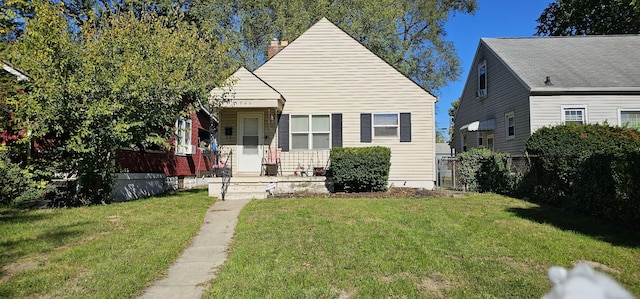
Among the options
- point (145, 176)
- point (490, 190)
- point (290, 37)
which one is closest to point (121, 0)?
point (290, 37)

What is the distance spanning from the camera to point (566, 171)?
9.44m

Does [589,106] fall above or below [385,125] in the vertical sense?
above

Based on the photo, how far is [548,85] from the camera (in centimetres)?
1550

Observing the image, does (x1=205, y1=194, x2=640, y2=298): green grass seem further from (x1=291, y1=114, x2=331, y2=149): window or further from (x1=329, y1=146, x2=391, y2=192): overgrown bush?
(x1=291, y1=114, x2=331, y2=149): window

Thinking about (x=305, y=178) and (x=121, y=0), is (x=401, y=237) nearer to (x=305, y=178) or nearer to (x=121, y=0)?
(x=305, y=178)

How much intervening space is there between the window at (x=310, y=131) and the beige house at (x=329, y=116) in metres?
0.04

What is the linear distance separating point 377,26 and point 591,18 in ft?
52.3

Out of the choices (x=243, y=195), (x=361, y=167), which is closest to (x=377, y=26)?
(x=361, y=167)

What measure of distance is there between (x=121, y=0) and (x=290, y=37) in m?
10.6

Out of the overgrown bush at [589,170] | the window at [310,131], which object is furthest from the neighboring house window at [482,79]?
the window at [310,131]

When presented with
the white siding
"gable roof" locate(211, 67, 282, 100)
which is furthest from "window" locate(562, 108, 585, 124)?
"gable roof" locate(211, 67, 282, 100)

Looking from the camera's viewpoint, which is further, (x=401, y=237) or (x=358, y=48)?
(x=358, y=48)

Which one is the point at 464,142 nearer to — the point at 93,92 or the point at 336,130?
the point at 336,130

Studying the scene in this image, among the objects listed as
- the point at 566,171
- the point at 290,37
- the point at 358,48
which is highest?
the point at 290,37
